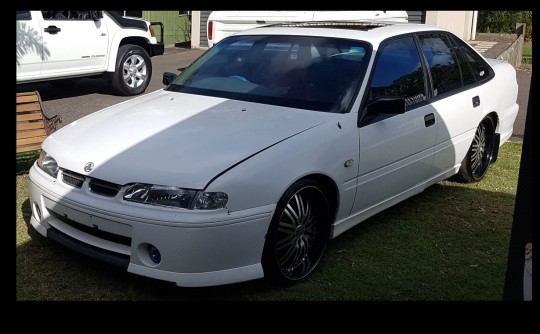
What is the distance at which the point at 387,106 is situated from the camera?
4.11 metres

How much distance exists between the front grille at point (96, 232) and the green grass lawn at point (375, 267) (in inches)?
9.4

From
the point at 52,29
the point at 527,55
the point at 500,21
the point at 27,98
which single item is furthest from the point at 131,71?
the point at 500,21

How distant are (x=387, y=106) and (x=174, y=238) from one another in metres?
1.76

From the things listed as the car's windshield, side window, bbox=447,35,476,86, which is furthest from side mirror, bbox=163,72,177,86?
side window, bbox=447,35,476,86

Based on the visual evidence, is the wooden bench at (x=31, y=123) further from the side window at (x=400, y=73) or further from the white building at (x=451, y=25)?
the white building at (x=451, y=25)

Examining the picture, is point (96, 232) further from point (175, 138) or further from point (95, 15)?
point (95, 15)

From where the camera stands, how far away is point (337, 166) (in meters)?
3.87

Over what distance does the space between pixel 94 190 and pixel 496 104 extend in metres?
4.04

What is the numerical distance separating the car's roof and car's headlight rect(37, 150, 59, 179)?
1.98 meters

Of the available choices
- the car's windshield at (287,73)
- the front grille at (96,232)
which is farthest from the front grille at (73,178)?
the car's windshield at (287,73)

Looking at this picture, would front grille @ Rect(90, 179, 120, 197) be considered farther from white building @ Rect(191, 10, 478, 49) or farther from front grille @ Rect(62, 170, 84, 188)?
white building @ Rect(191, 10, 478, 49)

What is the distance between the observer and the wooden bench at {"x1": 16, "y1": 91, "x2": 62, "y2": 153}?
5242 mm
